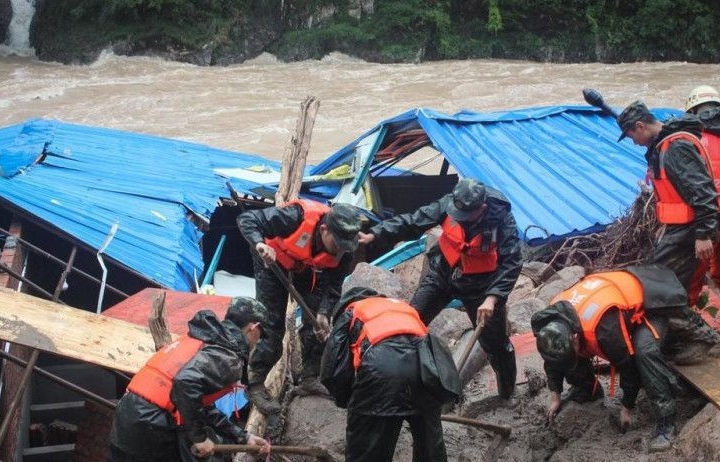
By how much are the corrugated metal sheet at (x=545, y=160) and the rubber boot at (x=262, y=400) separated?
369 centimetres

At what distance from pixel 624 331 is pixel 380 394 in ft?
3.98

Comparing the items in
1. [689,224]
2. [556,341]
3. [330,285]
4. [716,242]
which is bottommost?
[330,285]

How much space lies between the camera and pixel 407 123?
9195 mm

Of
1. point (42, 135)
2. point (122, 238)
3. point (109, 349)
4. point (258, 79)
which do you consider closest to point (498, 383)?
point (109, 349)

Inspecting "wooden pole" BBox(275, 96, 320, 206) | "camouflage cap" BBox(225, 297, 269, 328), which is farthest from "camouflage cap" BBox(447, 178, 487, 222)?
"wooden pole" BBox(275, 96, 320, 206)

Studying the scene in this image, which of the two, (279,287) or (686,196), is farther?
(279,287)

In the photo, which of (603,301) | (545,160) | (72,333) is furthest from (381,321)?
(545,160)

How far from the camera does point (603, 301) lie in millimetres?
3846

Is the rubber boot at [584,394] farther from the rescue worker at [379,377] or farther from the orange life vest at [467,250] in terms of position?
the rescue worker at [379,377]

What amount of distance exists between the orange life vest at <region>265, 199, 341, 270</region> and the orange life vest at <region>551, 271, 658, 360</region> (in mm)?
1436

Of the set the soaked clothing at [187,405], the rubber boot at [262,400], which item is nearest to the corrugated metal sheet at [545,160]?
the rubber boot at [262,400]

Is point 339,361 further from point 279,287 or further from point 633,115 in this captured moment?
point 633,115

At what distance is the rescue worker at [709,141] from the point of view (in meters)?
4.61

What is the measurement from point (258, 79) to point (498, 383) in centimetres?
1782
